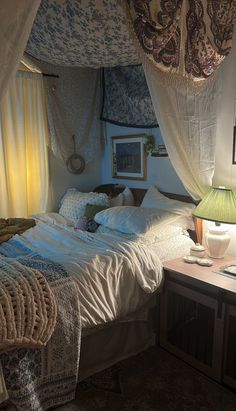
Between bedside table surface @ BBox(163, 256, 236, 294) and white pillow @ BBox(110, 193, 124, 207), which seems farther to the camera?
white pillow @ BBox(110, 193, 124, 207)

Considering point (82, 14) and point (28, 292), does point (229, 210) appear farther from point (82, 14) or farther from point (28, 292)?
point (82, 14)

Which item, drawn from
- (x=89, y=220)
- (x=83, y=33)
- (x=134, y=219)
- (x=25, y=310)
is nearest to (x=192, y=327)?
(x=134, y=219)

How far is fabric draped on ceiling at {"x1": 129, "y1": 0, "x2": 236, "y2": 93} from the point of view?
4.85 ft

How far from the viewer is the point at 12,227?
2.71 m

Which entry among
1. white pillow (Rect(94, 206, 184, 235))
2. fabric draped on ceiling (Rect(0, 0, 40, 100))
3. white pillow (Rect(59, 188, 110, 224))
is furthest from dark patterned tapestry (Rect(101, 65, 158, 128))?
fabric draped on ceiling (Rect(0, 0, 40, 100))

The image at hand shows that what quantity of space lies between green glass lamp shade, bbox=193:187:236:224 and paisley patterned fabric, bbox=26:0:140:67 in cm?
111

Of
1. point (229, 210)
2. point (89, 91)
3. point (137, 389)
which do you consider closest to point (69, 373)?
point (137, 389)

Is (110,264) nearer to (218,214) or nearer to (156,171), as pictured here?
(218,214)

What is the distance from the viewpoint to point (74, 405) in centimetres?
171

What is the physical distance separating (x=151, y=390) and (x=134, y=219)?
1168 millimetres

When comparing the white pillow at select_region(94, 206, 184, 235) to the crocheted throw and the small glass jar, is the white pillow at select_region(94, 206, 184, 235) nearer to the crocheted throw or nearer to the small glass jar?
the small glass jar

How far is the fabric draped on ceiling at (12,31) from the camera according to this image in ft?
3.40

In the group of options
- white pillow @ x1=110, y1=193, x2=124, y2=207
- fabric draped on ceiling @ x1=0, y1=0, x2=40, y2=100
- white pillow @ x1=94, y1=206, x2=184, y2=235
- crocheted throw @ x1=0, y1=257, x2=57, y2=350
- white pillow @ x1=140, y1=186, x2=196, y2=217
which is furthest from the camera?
white pillow @ x1=110, y1=193, x2=124, y2=207

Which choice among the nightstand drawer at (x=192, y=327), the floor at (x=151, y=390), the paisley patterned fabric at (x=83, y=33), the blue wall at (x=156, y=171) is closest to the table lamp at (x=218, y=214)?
the nightstand drawer at (x=192, y=327)
